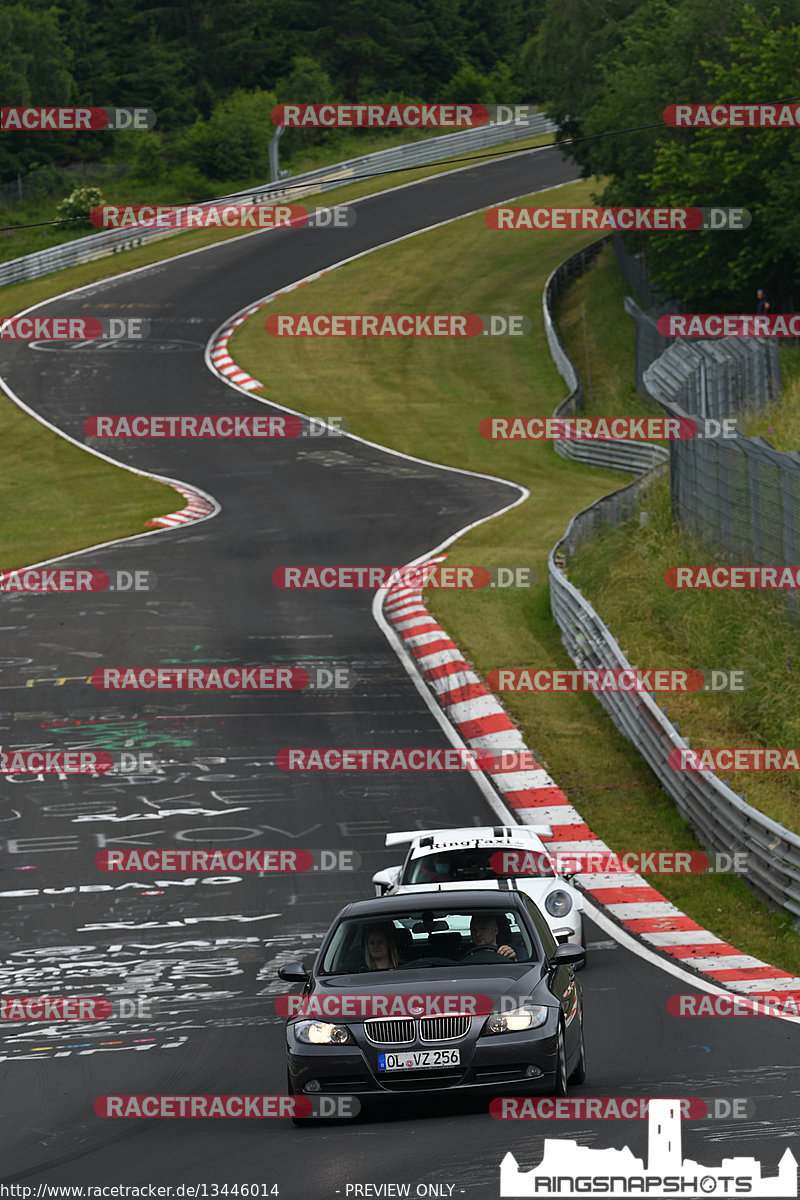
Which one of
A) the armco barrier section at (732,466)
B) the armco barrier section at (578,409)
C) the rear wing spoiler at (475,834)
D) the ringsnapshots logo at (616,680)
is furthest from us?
the armco barrier section at (578,409)

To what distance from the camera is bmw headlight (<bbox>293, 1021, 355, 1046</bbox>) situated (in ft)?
29.1

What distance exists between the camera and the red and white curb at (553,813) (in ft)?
44.0

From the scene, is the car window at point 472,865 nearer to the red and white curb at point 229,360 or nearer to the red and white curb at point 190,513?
the red and white curb at point 190,513

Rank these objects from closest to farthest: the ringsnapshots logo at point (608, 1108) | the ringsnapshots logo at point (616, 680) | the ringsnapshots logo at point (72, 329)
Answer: the ringsnapshots logo at point (608, 1108) < the ringsnapshots logo at point (616, 680) < the ringsnapshots logo at point (72, 329)

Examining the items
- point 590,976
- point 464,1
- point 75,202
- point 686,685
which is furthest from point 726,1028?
point 464,1

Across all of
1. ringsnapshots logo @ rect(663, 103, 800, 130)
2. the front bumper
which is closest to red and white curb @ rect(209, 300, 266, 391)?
ringsnapshots logo @ rect(663, 103, 800, 130)

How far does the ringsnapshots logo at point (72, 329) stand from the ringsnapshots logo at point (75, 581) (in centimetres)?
2681

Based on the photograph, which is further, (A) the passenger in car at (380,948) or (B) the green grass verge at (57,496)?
(B) the green grass verge at (57,496)

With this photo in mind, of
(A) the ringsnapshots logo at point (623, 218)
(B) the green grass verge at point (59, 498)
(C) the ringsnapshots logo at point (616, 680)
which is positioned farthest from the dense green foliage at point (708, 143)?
(C) the ringsnapshots logo at point (616, 680)

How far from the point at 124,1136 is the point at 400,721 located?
Answer: 496 inches

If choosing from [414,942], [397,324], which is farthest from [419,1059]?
[397,324]

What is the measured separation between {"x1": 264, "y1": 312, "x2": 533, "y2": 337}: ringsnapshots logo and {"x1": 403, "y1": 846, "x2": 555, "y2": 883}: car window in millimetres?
45306

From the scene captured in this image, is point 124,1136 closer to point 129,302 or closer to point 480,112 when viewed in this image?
point 129,302

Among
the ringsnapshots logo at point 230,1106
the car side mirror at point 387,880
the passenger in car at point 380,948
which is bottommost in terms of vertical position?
the car side mirror at point 387,880
